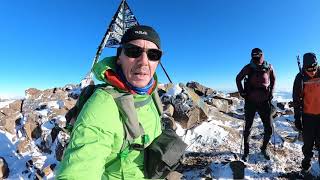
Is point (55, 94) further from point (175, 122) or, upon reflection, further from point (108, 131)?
point (108, 131)

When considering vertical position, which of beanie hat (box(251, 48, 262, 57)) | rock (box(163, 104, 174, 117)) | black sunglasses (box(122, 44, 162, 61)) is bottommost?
rock (box(163, 104, 174, 117))

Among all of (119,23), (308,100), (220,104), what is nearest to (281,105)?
(220,104)

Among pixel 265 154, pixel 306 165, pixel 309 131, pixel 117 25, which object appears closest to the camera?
pixel 309 131

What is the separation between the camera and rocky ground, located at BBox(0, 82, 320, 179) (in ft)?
29.4

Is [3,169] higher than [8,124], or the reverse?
[8,124]

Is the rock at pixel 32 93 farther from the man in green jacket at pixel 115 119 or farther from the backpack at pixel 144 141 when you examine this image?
the man in green jacket at pixel 115 119

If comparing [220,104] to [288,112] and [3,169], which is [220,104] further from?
[3,169]

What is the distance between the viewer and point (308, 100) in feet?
26.4

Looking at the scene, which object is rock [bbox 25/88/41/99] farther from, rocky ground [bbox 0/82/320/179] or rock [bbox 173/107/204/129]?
rock [bbox 173/107/204/129]

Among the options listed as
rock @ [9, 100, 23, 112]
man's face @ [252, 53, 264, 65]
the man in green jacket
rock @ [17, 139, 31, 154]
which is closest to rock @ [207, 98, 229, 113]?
man's face @ [252, 53, 264, 65]

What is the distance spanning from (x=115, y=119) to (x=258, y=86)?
7451 mm

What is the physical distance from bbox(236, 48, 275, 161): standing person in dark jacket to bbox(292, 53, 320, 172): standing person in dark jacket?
2.50 ft

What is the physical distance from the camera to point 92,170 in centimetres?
166

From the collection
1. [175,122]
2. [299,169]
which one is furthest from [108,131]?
[175,122]
